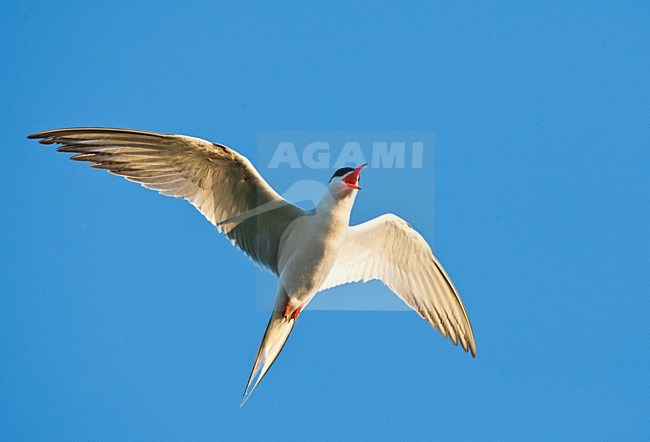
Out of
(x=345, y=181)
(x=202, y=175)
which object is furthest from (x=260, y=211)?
(x=345, y=181)

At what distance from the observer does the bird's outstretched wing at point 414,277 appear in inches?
328

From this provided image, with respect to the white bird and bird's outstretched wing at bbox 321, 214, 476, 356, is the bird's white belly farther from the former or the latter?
bird's outstretched wing at bbox 321, 214, 476, 356

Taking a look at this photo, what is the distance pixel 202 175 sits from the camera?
Result: 7418mm

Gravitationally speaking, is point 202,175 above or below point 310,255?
above

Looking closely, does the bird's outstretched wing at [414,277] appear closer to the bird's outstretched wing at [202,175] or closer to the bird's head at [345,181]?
the bird's outstretched wing at [202,175]

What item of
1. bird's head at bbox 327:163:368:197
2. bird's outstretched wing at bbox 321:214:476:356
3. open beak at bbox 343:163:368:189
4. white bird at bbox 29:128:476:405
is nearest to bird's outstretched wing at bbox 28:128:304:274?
white bird at bbox 29:128:476:405

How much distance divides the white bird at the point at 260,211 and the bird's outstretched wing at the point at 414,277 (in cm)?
2

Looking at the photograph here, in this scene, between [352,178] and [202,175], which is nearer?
[352,178]

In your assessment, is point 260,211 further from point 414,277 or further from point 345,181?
point 414,277

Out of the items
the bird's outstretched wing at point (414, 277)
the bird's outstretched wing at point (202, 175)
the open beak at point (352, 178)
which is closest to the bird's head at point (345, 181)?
the open beak at point (352, 178)

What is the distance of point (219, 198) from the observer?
7578mm

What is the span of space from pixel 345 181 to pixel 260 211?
85 cm

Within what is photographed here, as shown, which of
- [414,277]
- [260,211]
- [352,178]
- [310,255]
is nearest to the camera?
[352,178]

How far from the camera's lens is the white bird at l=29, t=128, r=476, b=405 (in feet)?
23.5
